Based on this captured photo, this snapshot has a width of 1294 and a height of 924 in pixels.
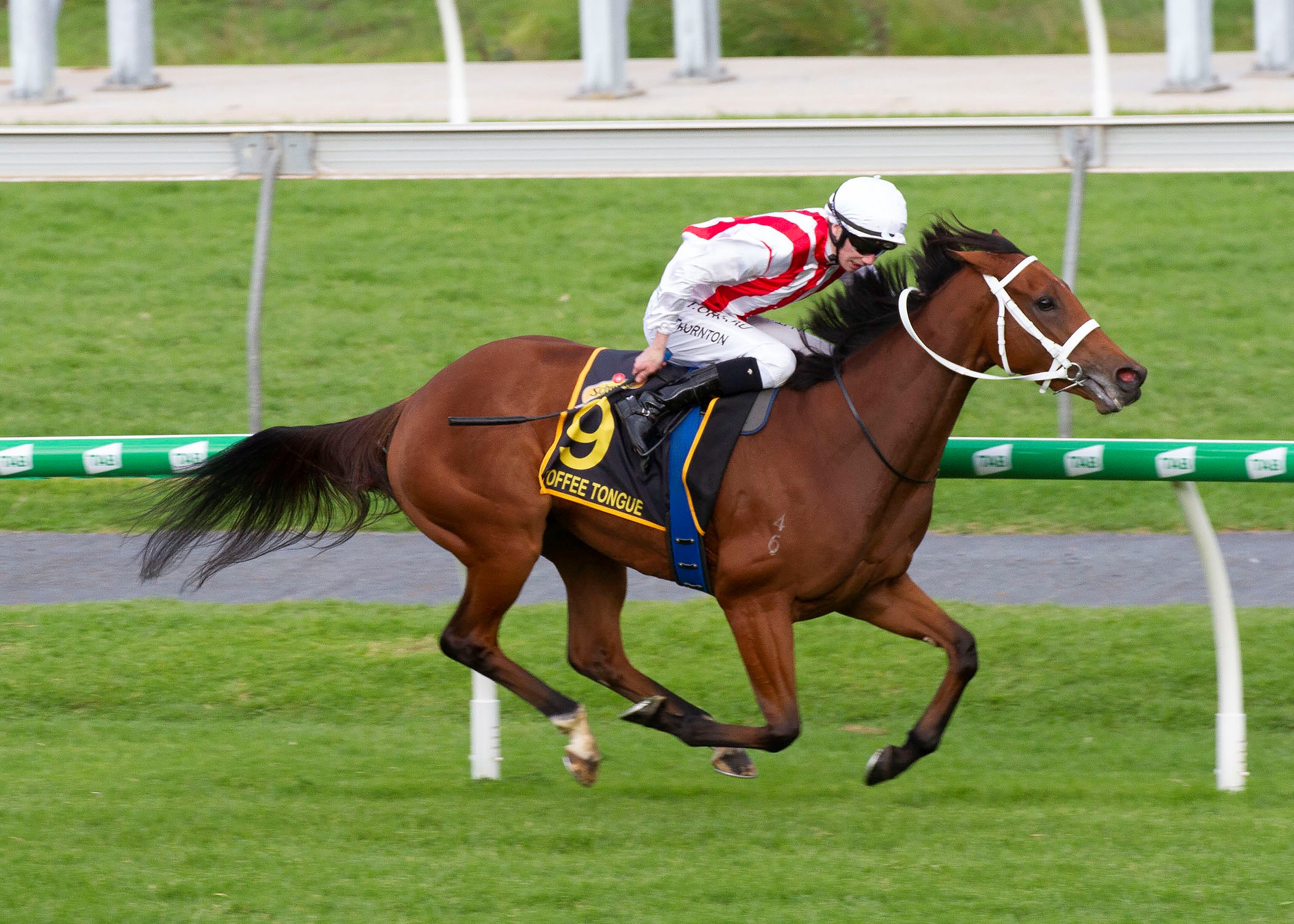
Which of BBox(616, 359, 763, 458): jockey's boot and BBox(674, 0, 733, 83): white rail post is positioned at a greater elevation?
BBox(674, 0, 733, 83): white rail post

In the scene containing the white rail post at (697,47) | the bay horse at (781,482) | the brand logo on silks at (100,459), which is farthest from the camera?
the white rail post at (697,47)

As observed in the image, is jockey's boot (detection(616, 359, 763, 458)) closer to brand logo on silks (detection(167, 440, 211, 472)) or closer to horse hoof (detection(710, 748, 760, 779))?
horse hoof (detection(710, 748, 760, 779))

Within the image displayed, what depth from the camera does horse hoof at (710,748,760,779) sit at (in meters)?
4.82

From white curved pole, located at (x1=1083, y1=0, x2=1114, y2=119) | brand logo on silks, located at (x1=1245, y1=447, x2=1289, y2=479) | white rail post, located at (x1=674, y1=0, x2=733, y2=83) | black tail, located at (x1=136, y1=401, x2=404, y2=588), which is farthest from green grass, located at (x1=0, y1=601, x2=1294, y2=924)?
white rail post, located at (x1=674, y1=0, x2=733, y2=83)

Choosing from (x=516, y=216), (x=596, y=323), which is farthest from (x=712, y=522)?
(x=516, y=216)

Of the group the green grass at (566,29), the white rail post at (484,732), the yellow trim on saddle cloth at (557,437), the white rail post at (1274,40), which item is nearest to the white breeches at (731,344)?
the yellow trim on saddle cloth at (557,437)

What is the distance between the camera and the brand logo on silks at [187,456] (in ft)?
16.8

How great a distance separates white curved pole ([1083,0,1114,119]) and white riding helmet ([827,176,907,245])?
307cm

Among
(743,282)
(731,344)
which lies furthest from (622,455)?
(743,282)

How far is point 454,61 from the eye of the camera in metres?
7.44

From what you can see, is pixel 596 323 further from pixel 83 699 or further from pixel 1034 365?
pixel 1034 365

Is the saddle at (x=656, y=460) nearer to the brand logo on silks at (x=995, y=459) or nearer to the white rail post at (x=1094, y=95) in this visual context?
the brand logo on silks at (x=995, y=459)

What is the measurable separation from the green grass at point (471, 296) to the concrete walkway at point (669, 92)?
1.29 metres

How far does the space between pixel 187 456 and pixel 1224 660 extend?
126 inches
